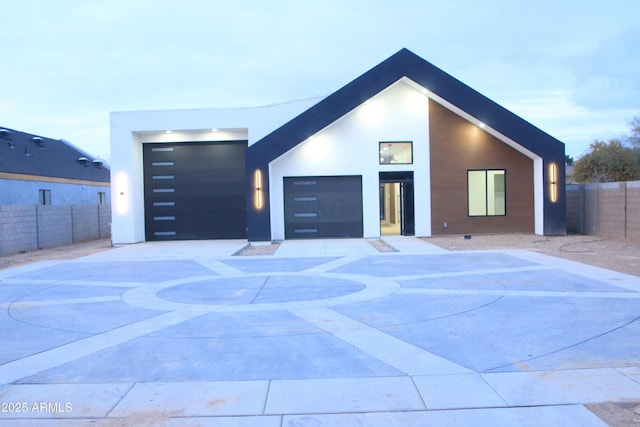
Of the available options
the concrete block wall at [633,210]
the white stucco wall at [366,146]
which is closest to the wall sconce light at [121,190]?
the white stucco wall at [366,146]

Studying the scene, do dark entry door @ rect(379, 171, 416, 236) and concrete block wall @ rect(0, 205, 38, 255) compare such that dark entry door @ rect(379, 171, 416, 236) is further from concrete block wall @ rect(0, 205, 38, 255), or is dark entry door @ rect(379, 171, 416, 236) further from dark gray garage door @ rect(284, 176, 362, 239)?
concrete block wall @ rect(0, 205, 38, 255)

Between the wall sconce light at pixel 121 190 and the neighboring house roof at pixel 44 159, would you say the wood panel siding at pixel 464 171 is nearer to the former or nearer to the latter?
the wall sconce light at pixel 121 190

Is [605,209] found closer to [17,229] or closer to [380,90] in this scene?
[380,90]

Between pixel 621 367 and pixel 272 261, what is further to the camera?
pixel 272 261

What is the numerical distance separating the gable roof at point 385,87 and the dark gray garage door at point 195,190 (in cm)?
306

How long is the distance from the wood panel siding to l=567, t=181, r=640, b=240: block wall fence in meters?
2.17

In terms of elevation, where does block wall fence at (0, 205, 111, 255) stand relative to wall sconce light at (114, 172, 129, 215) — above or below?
below

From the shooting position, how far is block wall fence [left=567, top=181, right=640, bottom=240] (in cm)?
1725

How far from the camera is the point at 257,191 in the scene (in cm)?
1884

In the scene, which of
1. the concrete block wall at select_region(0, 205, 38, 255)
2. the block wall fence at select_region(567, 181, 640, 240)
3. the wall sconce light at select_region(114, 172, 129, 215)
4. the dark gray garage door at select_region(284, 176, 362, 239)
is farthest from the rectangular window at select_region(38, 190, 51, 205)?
the block wall fence at select_region(567, 181, 640, 240)

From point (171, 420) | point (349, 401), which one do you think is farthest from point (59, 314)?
point (349, 401)

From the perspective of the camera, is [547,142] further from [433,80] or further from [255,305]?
[255,305]

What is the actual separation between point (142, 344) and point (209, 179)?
15.8 meters

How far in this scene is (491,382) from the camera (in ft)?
16.1
